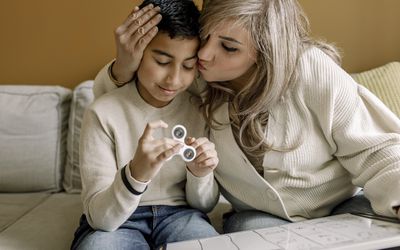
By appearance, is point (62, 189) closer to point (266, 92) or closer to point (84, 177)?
point (84, 177)

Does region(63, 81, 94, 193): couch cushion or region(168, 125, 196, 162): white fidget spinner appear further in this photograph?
region(63, 81, 94, 193): couch cushion

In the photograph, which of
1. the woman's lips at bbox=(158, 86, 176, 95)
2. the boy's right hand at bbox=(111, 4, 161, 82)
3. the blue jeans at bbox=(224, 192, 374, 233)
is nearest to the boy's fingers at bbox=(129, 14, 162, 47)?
the boy's right hand at bbox=(111, 4, 161, 82)

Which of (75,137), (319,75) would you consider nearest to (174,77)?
(319,75)

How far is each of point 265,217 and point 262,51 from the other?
1.26 ft

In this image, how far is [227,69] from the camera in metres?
1.05

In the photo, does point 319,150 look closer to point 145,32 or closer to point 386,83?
point 145,32

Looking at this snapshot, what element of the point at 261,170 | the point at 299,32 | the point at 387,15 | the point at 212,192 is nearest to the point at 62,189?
the point at 212,192

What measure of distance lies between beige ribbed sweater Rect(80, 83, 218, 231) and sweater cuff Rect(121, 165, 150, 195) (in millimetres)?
47

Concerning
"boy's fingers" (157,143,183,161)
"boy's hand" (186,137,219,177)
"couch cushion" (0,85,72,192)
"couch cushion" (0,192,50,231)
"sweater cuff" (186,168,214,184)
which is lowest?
"couch cushion" (0,192,50,231)

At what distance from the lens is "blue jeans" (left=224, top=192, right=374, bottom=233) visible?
3.59 feet

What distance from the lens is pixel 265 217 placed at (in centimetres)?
112

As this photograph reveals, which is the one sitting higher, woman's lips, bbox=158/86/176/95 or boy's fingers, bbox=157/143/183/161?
Result: woman's lips, bbox=158/86/176/95

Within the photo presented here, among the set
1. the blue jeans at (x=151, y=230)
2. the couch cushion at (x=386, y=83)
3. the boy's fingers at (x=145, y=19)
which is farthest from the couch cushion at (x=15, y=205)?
the couch cushion at (x=386, y=83)

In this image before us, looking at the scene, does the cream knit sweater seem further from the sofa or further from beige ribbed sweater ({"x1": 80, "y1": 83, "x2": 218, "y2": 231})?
the sofa
